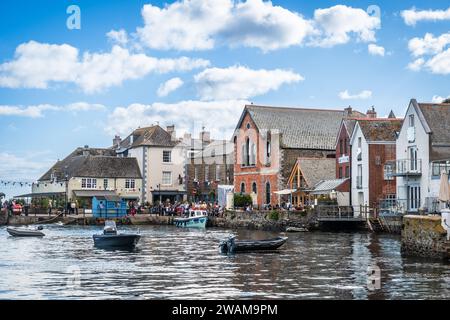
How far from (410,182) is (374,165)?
5966 millimetres

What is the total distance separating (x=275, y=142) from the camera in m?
79.9

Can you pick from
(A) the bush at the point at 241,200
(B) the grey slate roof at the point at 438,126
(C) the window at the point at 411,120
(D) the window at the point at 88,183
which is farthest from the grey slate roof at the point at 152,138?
(B) the grey slate roof at the point at 438,126

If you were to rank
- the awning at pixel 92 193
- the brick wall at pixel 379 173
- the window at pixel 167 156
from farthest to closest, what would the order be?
the window at pixel 167 156 → the awning at pixel 92 193 → the brick wall at pixel 379 173

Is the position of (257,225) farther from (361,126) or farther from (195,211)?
(361,126)

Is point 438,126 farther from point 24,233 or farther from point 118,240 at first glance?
point 24,233

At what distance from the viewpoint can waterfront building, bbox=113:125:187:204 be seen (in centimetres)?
9562

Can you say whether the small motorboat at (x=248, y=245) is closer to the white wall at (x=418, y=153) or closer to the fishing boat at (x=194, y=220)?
the white wall at (x=418, y=153)

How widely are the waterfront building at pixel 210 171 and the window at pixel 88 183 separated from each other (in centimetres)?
1300

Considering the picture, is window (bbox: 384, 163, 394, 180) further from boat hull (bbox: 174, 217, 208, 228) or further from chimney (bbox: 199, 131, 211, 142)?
chimney (bbox: 199, 131, 211, 142)

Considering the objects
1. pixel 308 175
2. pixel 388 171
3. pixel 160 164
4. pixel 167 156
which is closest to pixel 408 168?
pixel 388 171

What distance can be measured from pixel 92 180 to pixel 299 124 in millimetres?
27850

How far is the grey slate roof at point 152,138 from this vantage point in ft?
317

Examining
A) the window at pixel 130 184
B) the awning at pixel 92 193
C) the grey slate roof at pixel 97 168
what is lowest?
the awning at pixel 92 193

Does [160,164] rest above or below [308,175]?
above
